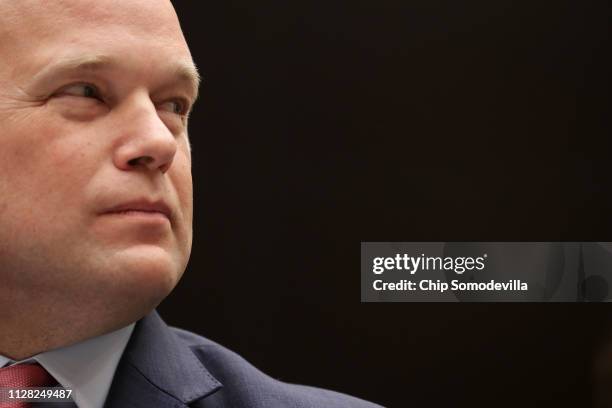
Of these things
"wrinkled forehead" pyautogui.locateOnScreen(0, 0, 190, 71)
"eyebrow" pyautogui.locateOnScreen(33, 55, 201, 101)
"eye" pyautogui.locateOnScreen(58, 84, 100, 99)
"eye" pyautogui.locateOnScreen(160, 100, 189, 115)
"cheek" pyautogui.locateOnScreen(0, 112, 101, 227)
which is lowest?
"cheek" pyautogui.locateOnScreen(0, 112, 101, 227)

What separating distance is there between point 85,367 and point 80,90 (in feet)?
1.40

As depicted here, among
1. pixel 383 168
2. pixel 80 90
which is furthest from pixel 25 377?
pixel 383 168

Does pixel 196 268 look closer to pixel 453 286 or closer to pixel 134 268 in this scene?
pixel 453 286

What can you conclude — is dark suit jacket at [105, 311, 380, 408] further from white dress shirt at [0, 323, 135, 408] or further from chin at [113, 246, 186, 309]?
chin at [113, 246, 186, 309]

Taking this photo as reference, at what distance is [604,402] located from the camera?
2035 millimetres

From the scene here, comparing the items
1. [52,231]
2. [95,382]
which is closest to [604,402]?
[95,382]

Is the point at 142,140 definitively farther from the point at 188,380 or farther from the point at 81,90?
the point at 188,380

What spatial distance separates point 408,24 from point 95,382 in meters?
1.10

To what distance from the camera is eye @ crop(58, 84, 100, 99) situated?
1396 millimetres

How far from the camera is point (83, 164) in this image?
4.44 feet

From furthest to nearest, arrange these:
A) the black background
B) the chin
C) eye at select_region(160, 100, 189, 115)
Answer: the black background < eye at select_region(160, 100, 189, 115) < the chin
